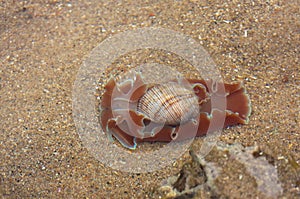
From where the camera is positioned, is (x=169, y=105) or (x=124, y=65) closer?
(x=169, y=105)

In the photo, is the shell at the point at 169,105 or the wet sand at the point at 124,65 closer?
the wet sand at the point at 124,65

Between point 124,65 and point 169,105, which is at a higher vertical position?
point 169,105

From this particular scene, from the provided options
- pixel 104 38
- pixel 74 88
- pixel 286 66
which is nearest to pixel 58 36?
pixel 104 38

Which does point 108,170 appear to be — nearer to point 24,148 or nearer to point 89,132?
point 89,132
